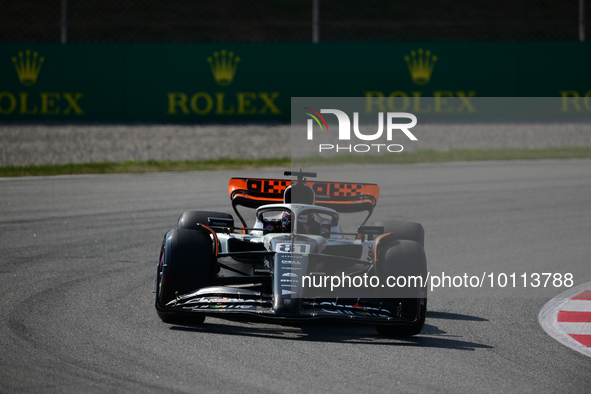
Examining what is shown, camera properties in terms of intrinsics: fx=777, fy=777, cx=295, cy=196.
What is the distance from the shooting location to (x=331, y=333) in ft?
16.7

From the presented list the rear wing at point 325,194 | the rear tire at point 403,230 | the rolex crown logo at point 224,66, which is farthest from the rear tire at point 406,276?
the rolex crown logo at point 224,66

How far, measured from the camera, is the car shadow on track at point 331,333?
4.91m

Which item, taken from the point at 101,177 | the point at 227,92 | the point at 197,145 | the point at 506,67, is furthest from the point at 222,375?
the point at 506,67

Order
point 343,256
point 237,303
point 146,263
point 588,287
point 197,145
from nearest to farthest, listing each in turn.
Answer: point 237,303
point 343,256
point 588,287
point 146,263
point 197,145

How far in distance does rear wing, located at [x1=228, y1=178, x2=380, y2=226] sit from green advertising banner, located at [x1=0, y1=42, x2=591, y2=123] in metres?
11.3

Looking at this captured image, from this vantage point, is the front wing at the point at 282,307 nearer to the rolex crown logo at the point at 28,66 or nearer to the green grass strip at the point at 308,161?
the green grass strip at the point at 308,161

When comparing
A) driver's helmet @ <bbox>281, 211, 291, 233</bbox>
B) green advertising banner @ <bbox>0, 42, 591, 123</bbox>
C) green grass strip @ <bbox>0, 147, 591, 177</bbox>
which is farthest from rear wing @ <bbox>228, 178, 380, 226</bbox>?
green advertising banner @ <bbox>0, 42, 591, 123</bbox>

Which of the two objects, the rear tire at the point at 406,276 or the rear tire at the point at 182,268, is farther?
the rear tire at the point at 182,268

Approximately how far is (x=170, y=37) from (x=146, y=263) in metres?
19.0

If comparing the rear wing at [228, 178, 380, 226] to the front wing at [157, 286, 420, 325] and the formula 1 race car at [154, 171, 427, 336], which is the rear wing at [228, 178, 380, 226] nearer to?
the formula 1 race car at [154, 171, 427, 336]

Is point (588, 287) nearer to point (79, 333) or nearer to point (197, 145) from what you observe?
point (79, 333)

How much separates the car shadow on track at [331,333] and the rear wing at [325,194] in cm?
128

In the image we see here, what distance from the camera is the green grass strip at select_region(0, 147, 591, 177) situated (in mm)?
13203

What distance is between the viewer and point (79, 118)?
17.2 m
